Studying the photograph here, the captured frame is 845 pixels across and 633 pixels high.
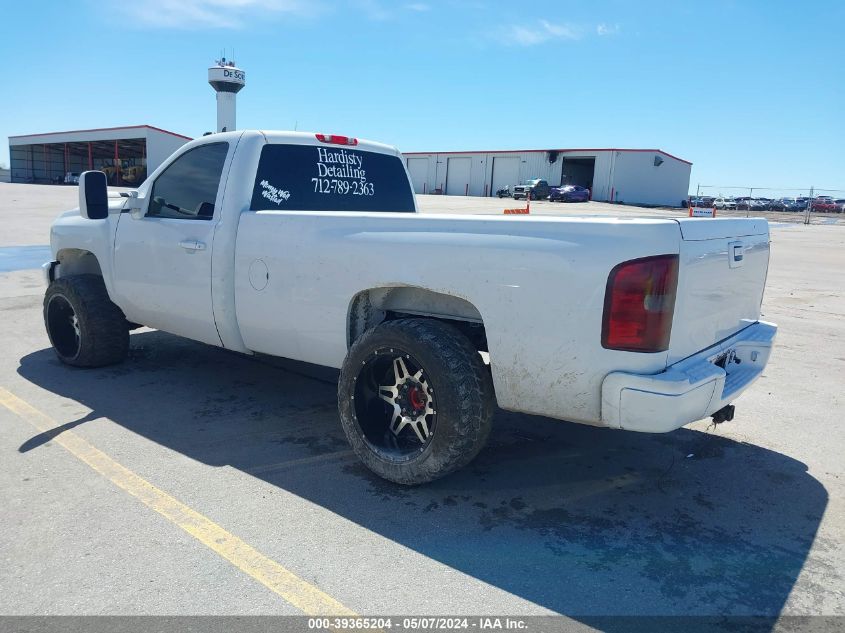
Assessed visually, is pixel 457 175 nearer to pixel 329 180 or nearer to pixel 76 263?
pixel 76 263

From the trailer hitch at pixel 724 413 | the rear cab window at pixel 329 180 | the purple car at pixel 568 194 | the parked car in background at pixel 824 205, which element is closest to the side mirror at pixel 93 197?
the rear cab window at pixel 329 180

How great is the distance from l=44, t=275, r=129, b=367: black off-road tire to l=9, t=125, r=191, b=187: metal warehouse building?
51.7 meters

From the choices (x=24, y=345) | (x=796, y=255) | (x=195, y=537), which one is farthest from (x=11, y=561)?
(x=796, y=255)

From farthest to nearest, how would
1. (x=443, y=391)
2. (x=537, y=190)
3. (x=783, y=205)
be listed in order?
(x=783, y=205) → (x=537, y=190) → (x=443, y=391)

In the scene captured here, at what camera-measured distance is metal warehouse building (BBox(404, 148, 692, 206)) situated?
54.4 meters

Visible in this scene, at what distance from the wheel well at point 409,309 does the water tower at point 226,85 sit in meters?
58.1

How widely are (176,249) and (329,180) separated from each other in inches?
48.8

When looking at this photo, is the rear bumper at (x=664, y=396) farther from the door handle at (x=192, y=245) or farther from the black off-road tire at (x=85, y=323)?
the black off-road tire at (x=85, y=323)

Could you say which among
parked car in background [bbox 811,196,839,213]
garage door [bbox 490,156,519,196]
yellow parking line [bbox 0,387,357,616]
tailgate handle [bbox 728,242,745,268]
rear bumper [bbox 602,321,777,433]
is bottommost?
yellow parking line [bbox 0,387,357,616]

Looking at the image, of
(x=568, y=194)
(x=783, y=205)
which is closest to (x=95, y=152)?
(x=568, y=194)

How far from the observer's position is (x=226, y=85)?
59.6 meters

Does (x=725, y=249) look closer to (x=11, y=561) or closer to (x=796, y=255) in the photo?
(x=11, y=561)

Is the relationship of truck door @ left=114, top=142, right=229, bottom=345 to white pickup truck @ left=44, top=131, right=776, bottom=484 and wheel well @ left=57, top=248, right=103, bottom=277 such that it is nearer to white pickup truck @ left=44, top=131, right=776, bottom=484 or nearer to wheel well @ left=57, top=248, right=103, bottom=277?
white pickup truck @ left=44, top=131, right=776, bottom=484

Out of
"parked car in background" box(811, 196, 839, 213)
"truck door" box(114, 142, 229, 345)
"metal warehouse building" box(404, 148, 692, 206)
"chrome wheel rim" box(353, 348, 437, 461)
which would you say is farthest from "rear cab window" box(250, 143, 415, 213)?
"parked car in background" box(811, 196, 839, 213)
